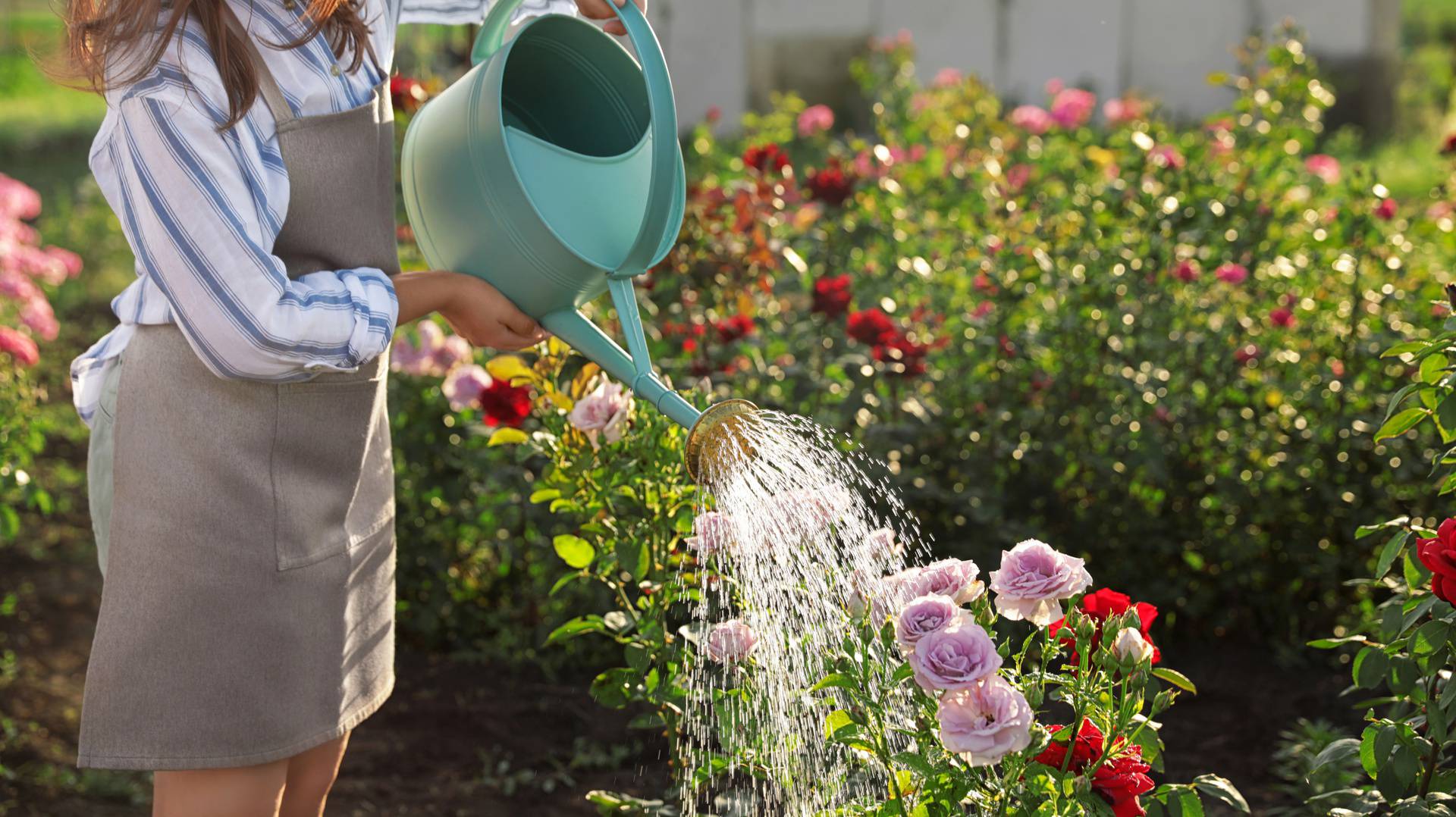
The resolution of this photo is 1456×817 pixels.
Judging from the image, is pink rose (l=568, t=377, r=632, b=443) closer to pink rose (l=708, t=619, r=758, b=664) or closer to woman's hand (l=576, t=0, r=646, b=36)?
pink rose (l=708, t=619, r=758, b=664)

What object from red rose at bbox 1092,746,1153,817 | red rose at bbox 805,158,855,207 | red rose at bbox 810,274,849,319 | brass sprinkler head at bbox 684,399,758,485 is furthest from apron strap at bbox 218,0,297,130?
red rose at bbox 805,158,855,207

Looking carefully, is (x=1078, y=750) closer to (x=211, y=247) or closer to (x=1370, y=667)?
(x=1370, y=667)

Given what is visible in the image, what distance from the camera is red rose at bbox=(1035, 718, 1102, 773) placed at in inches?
51.4

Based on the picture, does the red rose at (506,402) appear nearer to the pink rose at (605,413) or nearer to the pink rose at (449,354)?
the pink rose at (605,413)

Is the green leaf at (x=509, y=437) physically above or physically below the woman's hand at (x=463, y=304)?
below

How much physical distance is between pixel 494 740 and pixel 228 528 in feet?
4.41

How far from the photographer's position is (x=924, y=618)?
48.0 inches

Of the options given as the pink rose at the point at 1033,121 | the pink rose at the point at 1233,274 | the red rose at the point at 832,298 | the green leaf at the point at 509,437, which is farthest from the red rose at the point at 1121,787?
the pink rose at the point at 1033,121

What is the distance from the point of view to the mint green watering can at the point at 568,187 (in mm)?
1354

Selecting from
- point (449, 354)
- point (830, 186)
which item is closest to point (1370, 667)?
point (830, 186)

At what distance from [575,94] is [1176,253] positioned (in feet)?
5.68

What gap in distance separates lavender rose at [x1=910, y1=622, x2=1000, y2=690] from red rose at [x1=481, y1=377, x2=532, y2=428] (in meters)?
0.99

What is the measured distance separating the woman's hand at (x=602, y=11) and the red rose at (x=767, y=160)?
45.7 inches

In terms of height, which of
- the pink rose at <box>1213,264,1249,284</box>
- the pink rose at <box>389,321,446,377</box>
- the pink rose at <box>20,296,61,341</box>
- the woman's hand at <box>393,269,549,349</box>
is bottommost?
the pink rose at <box>20,296,61,341</box>
